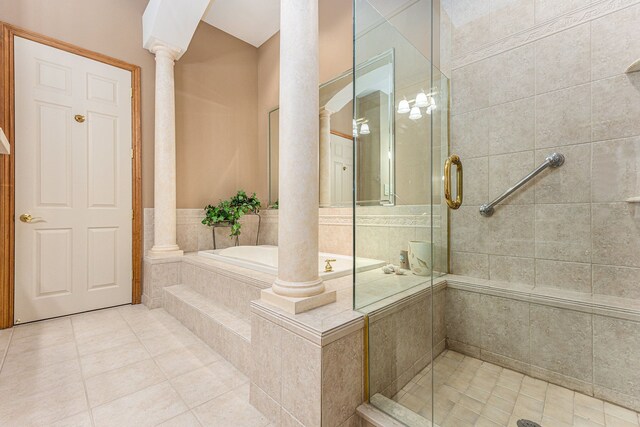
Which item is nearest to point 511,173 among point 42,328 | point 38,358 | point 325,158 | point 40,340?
point 325,158

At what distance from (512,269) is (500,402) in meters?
0.83

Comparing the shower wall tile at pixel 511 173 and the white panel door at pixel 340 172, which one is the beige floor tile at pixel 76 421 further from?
the shower wall tile at pixel 511 173

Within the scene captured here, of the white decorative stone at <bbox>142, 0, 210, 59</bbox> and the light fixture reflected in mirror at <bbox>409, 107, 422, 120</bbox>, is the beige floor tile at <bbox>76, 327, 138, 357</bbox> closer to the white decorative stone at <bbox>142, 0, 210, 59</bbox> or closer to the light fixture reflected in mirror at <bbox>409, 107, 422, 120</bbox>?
the light fixture reflected in mirror at <bbox>409, 107, 422, 120</bbox>

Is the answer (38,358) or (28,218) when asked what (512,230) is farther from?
(28,218)

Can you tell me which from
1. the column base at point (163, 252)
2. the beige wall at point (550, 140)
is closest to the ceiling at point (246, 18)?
the beige wall at point (550, 140)

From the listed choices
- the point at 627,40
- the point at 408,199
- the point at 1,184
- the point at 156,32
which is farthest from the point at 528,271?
the point at 1,184

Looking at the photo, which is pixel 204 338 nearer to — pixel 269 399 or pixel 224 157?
pixel 269 399

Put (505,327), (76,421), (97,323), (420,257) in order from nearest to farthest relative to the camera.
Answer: (76,421), (420,257), (505,327), (97,323)

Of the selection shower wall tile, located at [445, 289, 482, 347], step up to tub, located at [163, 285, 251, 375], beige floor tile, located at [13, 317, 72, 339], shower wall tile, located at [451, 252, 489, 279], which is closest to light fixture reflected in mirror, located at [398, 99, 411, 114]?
shower wall tile, located at [451, 252, 489, 279]

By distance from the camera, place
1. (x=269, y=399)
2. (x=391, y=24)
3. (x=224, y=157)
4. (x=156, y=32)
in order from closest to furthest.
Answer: (x=269, y=399), (x=391, y=24), (x=156, y=32), (x=224, y=157)

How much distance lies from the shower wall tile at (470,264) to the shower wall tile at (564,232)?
1.03 ft

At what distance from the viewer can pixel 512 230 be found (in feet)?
6.17

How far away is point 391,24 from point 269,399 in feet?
6.72

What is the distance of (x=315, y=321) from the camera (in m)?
1.17
